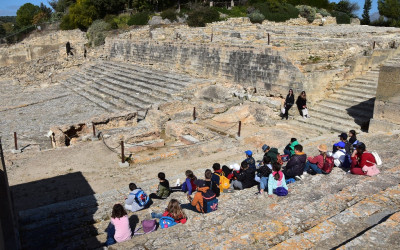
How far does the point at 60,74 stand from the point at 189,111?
16.1 meters

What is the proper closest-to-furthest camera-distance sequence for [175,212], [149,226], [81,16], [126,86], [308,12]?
[149,226]
[175,212]
[126,86]
[308,12]
[81,16]

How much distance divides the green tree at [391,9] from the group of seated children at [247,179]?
41.8 metres

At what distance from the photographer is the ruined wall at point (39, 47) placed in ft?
103

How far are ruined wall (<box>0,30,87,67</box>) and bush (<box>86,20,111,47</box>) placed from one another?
2.88 ft

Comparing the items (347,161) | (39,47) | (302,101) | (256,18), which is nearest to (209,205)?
(347,161)

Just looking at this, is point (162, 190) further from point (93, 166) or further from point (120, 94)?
point (120, 94)

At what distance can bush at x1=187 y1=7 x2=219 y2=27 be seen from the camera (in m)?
30.0

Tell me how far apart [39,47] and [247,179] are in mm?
32225

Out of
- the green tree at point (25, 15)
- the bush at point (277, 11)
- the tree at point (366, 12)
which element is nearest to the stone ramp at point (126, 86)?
the bush at point (277, 11)

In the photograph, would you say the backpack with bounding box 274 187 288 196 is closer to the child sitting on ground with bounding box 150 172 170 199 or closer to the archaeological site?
the archaeological site

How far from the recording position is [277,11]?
33.4 m

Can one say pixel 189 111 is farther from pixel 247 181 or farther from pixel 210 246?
pixel 210 246

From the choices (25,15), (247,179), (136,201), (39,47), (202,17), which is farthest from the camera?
(25,15)

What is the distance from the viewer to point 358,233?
3.73m
